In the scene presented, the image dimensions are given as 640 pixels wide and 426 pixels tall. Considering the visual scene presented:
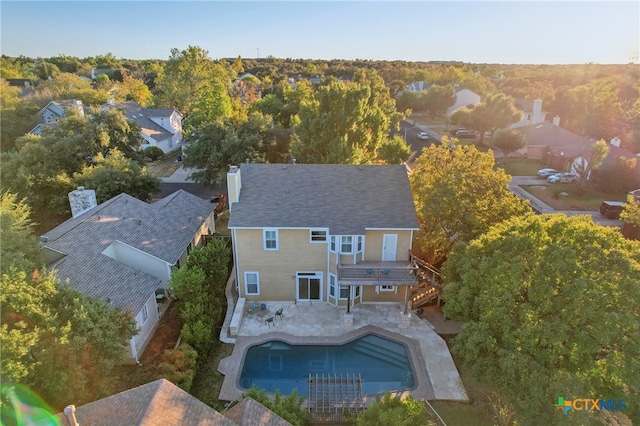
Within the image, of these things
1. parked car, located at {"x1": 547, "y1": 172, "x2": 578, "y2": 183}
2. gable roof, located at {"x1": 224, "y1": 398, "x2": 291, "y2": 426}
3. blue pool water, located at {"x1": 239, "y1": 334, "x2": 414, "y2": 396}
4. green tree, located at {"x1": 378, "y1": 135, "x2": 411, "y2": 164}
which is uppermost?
green tree, located at {"x1": 378, "y1": 135, "x2": 411, "y2": 164}

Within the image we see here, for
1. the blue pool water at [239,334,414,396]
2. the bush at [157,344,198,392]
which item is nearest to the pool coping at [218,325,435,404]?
the blue pool water at [239,334,414,396]

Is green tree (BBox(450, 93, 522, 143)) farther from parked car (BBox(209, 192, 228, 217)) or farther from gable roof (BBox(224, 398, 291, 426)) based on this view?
gable roof (BBox(224, 398, 291, 426))

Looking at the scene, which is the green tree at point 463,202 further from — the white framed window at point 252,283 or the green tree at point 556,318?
the white framed window at point 252,283

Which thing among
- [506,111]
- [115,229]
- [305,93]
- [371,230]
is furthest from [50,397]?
[506,111]

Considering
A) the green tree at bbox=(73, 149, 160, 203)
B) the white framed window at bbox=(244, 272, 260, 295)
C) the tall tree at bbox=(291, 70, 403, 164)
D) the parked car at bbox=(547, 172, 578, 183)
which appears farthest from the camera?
the parked car at bbox=(547, 172, 578, 183)

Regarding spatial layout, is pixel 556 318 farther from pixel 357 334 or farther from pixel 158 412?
pixel 158 412

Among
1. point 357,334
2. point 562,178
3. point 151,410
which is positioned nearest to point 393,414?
point 151,410

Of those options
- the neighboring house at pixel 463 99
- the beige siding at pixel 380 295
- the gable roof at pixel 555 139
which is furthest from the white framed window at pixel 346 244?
the neighboring house at pixel 463 99
